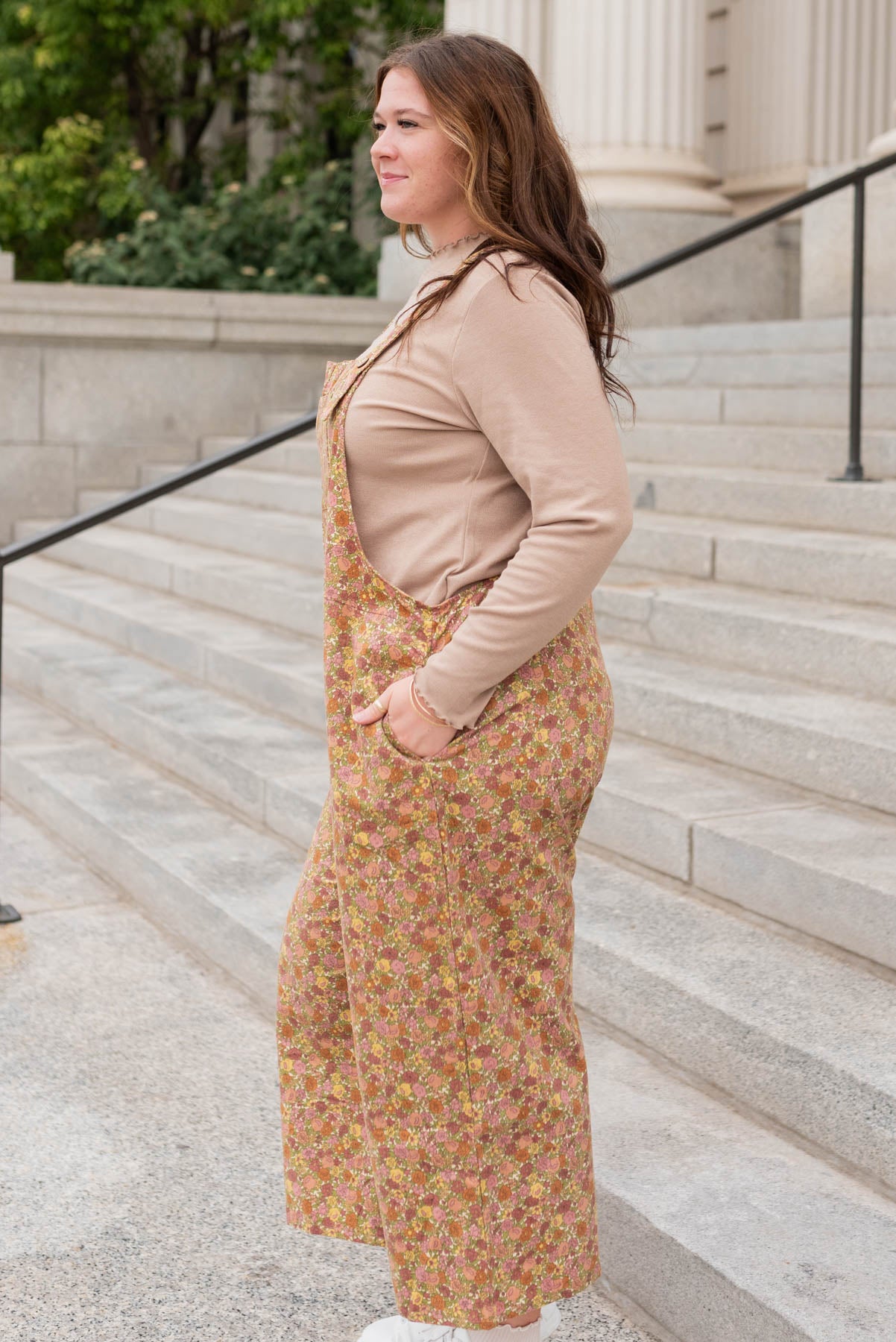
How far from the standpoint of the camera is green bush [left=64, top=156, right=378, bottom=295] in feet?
37.0

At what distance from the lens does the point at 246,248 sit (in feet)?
38.9

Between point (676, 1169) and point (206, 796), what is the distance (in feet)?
9.58

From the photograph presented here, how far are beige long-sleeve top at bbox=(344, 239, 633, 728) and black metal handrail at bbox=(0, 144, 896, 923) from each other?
3.04 metres

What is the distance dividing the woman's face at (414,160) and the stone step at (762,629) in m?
2.55

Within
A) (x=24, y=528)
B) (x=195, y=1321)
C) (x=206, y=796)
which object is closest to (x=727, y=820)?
(x=195, y=1321)

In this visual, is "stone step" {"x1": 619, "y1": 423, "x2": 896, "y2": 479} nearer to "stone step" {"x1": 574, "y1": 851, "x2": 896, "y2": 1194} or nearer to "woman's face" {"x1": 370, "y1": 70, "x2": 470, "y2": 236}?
"stone step" {"x1": 574, "y1": 851, "x2": 896, "y2": 1194}

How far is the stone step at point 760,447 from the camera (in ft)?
19.3

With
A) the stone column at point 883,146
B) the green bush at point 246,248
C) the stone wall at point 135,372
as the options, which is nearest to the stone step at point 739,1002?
the stone column at point 883,146

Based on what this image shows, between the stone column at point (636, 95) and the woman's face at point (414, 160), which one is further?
the stone column at point (636, 95)

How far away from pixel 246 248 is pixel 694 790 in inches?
345

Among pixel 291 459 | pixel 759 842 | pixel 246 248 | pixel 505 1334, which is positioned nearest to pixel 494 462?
pixel 505 1334

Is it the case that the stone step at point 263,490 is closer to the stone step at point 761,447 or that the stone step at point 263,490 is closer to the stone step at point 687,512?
the stone step at point 687,512

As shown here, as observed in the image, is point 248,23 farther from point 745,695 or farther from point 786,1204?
point 786,1204

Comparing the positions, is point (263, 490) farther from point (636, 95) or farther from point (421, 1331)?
point (421, 1331)
